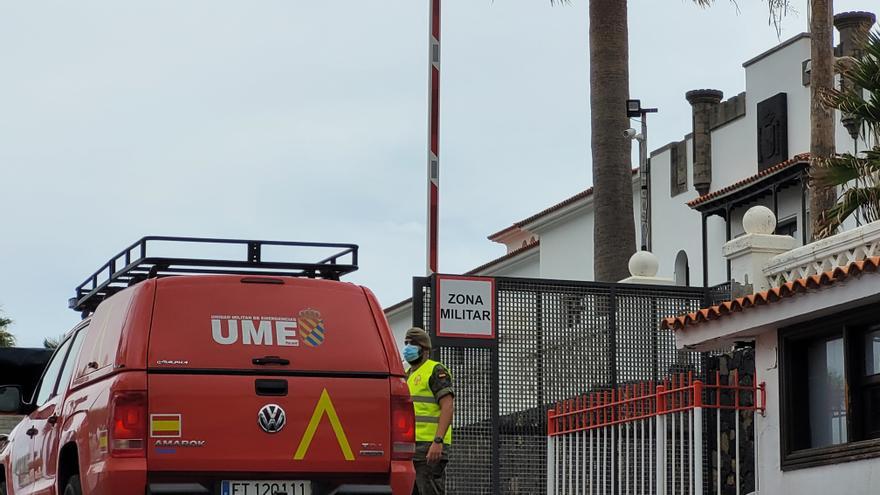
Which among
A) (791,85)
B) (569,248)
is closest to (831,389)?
(791,85)

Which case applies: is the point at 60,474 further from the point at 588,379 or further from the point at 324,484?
the point at 588,379

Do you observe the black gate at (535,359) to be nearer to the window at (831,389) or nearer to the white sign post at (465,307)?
the white sign post at (465,307)

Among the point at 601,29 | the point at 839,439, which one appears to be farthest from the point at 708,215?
the point at 839,439

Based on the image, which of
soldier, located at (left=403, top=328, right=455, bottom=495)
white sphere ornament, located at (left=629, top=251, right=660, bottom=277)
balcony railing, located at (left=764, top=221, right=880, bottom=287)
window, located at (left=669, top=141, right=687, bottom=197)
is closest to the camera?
soldier, located at (left=403, top=328, right=455, bottom=495)

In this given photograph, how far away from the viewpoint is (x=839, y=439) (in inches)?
541

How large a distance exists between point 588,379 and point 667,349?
1.06m

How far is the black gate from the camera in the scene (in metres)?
17.8

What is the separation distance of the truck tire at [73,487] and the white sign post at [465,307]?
24.0 feet

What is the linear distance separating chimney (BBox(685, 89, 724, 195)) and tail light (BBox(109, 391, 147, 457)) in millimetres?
30191

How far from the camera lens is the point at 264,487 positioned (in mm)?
10234

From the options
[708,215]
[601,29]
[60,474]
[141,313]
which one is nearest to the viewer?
[141,313]

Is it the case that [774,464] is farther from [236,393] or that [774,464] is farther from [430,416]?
[236,393]

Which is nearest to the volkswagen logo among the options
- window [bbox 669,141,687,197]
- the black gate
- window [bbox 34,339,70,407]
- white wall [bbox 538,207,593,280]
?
window [bbox 34,339,70,407]

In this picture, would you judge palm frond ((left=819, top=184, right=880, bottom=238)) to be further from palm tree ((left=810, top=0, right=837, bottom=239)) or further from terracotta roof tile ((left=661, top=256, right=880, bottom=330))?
palm tree ((left=810, top=0, right=837, bottom=239))
